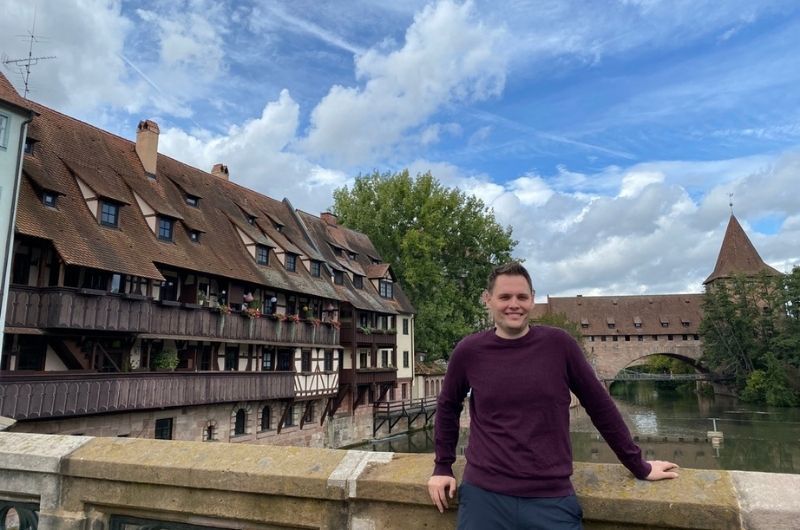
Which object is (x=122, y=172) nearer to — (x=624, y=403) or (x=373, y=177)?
Result: (x=373, y=177)

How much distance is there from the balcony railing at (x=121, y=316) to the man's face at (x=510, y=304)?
45.9 ft

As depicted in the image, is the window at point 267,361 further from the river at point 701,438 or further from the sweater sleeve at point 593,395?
the sweater sleeve at point 593,395

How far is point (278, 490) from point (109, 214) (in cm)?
1658

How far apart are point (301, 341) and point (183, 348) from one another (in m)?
5.88

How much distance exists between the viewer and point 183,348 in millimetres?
18859

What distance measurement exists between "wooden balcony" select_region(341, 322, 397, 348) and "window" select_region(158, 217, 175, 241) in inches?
462

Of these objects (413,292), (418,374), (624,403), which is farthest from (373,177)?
(624,403)

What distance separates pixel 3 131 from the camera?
14.2 m

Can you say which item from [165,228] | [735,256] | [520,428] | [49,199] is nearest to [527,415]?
[520,428]

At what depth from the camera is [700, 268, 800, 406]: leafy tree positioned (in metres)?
49.5

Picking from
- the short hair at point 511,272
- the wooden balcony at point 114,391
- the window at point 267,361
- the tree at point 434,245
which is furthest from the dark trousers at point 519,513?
the tree at point 434,245

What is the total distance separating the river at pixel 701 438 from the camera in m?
25.9

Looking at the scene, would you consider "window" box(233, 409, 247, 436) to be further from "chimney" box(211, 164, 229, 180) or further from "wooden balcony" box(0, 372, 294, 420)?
"chimney" box(211, 164, 229, 180)

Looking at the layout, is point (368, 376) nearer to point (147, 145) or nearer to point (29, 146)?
point (147, 145)
